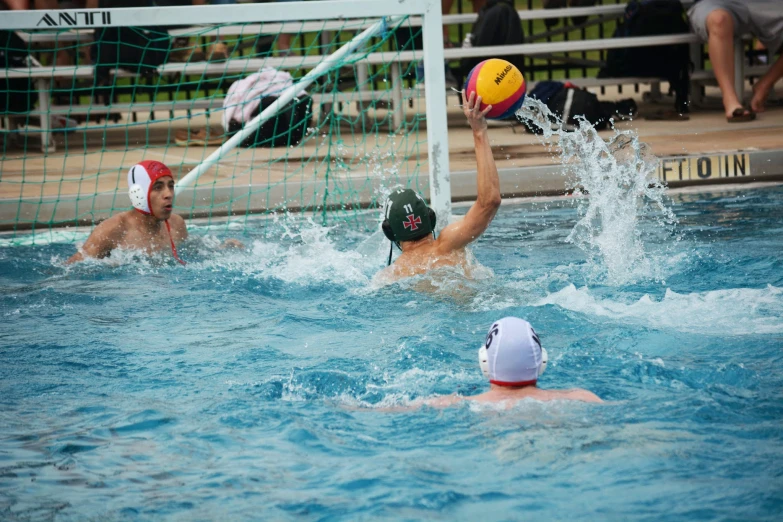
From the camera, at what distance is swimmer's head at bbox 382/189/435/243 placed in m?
5.04

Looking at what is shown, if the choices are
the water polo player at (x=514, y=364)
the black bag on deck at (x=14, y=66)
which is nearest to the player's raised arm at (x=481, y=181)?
the water polo player at (x=514, y=364)

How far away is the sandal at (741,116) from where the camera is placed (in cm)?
955

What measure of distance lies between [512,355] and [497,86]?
6.36 ft

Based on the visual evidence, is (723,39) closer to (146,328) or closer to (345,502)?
(146,328)

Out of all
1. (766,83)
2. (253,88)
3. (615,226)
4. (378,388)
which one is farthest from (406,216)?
(766,83)

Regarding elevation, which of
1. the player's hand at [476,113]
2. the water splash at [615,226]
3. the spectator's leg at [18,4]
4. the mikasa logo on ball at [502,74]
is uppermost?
the spectator's leg at [18,4]

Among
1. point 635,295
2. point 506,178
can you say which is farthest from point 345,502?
point 506,178

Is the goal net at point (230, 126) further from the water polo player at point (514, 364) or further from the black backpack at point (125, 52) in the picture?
the water polo player at point (514, 364)

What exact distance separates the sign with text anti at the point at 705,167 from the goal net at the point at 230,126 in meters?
2.06

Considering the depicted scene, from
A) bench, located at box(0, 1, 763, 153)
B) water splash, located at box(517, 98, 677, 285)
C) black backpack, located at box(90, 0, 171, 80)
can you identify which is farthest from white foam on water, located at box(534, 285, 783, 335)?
black backpack, located at box(90, 0, 171, 80)

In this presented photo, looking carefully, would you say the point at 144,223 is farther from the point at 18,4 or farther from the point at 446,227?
the point at 18,4

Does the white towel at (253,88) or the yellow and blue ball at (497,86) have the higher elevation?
the white towel at (253,88)

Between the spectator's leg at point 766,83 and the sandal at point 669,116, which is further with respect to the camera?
the sandal at point 669,116

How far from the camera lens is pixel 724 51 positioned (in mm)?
9508
